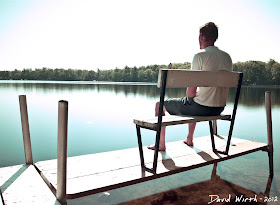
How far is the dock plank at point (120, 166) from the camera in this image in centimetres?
311

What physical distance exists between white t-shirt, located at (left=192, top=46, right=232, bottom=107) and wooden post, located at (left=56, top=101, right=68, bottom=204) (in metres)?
1.95

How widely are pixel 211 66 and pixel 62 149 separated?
218cm

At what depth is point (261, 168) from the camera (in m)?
6.07

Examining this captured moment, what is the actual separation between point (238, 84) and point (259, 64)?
94.8 m

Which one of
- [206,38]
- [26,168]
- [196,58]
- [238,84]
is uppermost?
[206,38]

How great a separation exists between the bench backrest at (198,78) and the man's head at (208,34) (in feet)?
1.66

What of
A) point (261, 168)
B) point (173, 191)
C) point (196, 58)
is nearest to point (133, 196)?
point (173, 191)

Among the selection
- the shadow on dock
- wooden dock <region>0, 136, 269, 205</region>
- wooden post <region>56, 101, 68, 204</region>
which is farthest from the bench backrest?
the shadow on dock

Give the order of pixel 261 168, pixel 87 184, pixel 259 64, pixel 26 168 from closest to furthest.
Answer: pixel 87 184 → pixel 26 168 → pixel 261 168 → pixel 259 64

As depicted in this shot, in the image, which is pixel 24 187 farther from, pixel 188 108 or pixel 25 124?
pixel 188 108

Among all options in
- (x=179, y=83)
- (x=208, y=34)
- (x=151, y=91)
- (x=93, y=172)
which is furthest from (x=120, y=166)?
(x=151, y=91)

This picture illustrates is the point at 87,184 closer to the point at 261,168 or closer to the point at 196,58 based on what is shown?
the point at 196,58

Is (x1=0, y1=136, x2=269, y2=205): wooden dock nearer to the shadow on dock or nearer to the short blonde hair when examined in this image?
the shadow on dock

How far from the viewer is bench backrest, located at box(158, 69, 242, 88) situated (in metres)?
3.29
